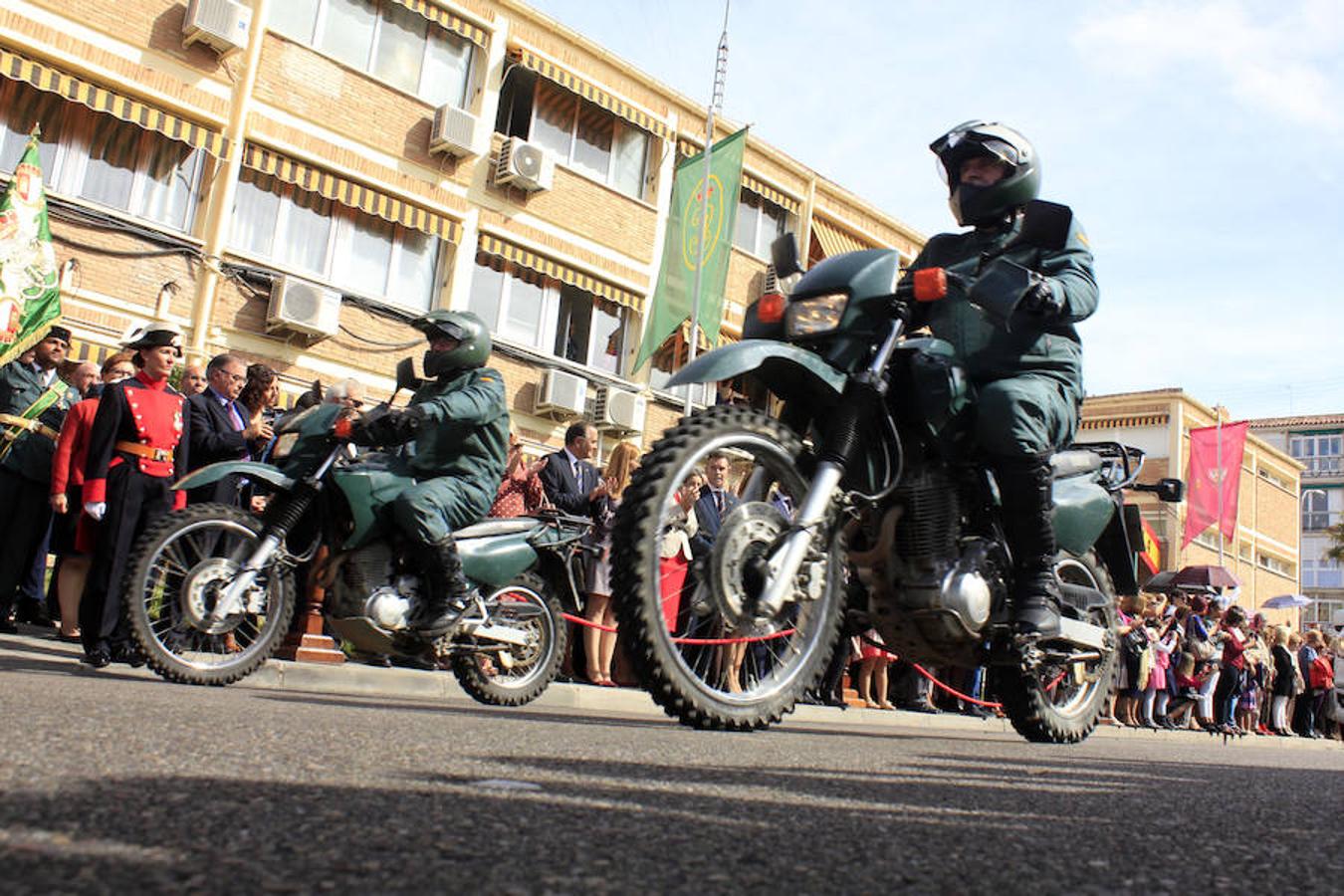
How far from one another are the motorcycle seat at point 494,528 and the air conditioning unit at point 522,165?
556 inches

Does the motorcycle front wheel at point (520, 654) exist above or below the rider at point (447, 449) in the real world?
below

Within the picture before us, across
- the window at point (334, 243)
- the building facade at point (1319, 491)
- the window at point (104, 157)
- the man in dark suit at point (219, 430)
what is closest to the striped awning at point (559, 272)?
the window at point (334, 243)

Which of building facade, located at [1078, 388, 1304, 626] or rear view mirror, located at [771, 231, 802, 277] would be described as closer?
rear view mirror, located at [771, 231, 802, 277]

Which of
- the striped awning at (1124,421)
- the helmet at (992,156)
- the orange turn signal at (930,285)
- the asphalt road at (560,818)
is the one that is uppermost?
the striped awning at (1124,421)

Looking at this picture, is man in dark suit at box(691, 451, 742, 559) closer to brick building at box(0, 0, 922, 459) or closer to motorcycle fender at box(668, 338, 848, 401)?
motorcycle fender at box(668, 338, 848, 401)

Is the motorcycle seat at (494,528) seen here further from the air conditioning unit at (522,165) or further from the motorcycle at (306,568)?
the air conditioning unit at (522,165)

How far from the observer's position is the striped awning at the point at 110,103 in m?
15.0

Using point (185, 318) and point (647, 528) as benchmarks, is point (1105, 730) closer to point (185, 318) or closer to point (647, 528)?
point (647, 528)

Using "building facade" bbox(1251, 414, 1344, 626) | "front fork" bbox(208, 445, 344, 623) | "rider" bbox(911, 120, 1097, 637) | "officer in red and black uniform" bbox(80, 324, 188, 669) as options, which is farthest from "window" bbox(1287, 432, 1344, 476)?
"rider" bbox(911, 120, 1097, 637)

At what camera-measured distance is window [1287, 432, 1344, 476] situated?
81494 mm

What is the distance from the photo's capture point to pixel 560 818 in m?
1.86

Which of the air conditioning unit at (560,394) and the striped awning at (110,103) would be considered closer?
the striped awning at (110,103)

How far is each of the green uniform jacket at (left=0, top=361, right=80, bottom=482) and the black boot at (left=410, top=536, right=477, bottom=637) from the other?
3.52 meters

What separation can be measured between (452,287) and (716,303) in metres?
5.08
